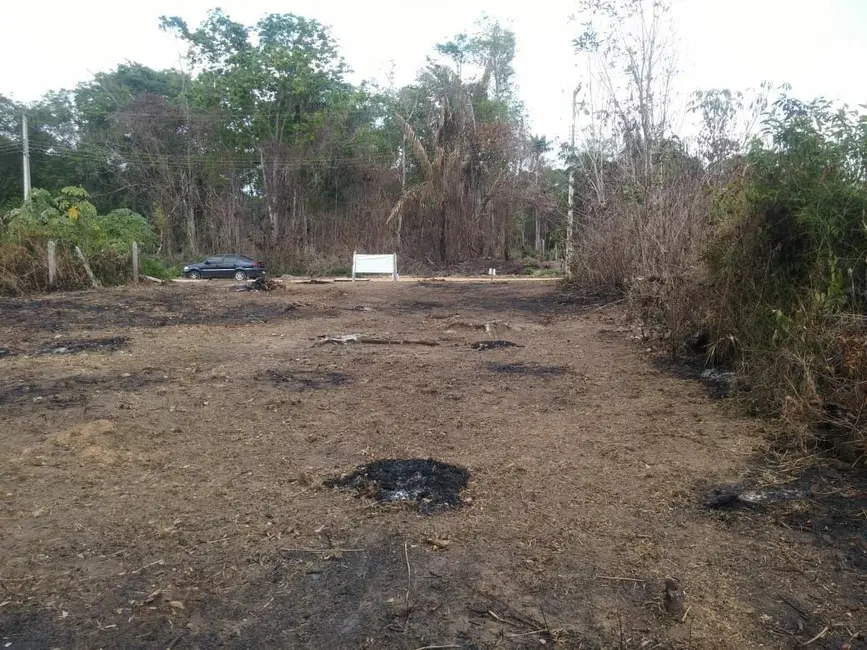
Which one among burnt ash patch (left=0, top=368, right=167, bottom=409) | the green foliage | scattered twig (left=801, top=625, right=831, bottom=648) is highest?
the green foliage

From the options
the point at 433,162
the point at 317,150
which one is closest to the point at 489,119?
the point at 433,162

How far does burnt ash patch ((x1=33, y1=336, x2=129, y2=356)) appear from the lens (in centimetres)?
893

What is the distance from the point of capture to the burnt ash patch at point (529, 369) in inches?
303

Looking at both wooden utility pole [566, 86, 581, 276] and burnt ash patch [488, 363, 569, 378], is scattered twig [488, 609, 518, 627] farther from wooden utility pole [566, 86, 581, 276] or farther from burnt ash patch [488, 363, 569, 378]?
wooden utility pole [566, 86, 581, 276]

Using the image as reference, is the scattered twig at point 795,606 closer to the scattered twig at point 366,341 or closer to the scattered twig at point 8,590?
the scattered twig at point 8,590

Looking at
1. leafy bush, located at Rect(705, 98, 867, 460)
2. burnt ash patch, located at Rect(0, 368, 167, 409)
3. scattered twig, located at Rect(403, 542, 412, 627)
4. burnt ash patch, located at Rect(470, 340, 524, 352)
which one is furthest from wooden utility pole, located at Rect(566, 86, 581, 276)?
scattered twig, located at Rect(403, 542, 412, 627)

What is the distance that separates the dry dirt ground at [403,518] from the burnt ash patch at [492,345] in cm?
149

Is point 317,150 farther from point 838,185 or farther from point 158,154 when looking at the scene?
point 838,185

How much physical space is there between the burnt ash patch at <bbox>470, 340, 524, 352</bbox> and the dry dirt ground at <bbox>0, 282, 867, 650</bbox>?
1.49m

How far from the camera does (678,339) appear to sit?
27.1ft

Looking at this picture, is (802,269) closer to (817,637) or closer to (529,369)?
(529,369)

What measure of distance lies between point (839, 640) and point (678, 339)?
583cm

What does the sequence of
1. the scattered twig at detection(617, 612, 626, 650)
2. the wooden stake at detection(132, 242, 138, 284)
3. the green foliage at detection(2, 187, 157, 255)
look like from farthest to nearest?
1. the wooden stake at detection(132, 242, 138, 284)
2. the green foliage at detection(2, 187, 157, 255)
3. the scattered twig at detection(617, 612, 626, 650)

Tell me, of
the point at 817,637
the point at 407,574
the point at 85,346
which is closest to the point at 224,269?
the point at 85,346
